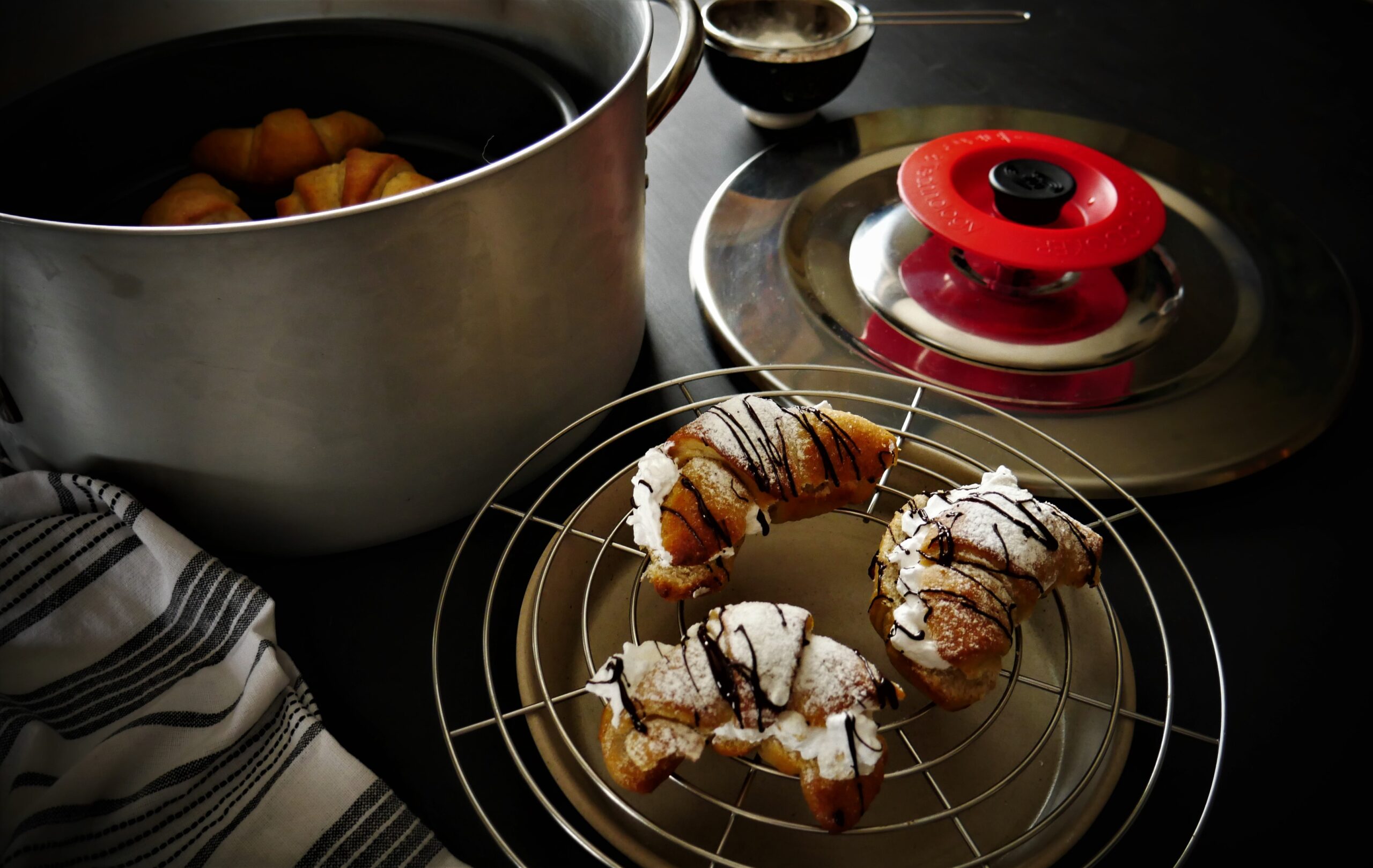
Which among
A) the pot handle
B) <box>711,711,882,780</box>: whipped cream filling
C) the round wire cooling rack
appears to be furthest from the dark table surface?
the pot handle

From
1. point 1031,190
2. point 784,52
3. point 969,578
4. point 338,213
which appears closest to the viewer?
point 338,213

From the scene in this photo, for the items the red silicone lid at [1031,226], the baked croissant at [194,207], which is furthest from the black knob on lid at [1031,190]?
the baked croissant at [194,207]

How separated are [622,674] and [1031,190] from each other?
70cm

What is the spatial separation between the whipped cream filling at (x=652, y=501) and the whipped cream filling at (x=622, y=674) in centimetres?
8

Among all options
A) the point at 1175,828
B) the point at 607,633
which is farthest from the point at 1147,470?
the point at 607,633

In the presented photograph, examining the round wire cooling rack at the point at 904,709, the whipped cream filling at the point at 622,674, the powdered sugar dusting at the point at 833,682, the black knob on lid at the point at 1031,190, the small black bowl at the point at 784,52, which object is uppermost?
the small black bowl at the point at 784,52

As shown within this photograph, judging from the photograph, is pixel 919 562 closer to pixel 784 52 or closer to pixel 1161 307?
pixel 1161 307

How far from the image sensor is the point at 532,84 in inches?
35.3

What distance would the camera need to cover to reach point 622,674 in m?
0.61

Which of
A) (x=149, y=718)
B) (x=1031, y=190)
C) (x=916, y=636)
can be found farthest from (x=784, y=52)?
(x=149, y=718)

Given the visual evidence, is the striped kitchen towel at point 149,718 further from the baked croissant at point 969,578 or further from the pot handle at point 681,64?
the pot handle at point 681,64

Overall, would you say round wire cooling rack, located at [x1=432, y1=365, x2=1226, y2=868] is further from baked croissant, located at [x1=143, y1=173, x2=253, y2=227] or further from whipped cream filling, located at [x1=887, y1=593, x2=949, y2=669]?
baked croissant, located at [x1=143, y1=173, x2=253, y2=227]

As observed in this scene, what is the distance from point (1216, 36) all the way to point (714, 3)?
0.86 meters

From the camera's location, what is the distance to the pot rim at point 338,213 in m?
0.52
